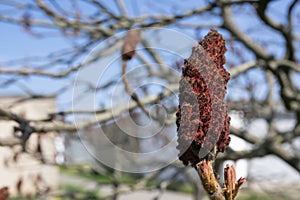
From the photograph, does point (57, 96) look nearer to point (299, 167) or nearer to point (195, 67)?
point (299, 167)

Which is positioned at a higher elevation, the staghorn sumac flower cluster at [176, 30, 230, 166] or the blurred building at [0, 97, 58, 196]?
the blurred building at [0, 97, 58, 196]

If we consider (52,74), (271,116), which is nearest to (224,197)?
(52,74)

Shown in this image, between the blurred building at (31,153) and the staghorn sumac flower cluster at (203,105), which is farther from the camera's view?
the blurred building at (31,153)

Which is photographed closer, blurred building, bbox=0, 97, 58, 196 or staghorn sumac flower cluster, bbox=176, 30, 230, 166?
staghorn sumac flower cluster, bbox=176, 30, 230, 166

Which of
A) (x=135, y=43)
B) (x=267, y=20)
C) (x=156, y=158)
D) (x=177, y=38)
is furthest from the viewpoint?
(x=156, y=158)

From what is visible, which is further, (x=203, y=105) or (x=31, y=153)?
(x=31, y=153)

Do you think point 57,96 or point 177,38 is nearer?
point 177,38

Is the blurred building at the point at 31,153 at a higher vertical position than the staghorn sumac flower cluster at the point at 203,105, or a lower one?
higher

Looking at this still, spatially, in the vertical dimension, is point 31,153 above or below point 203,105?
above
